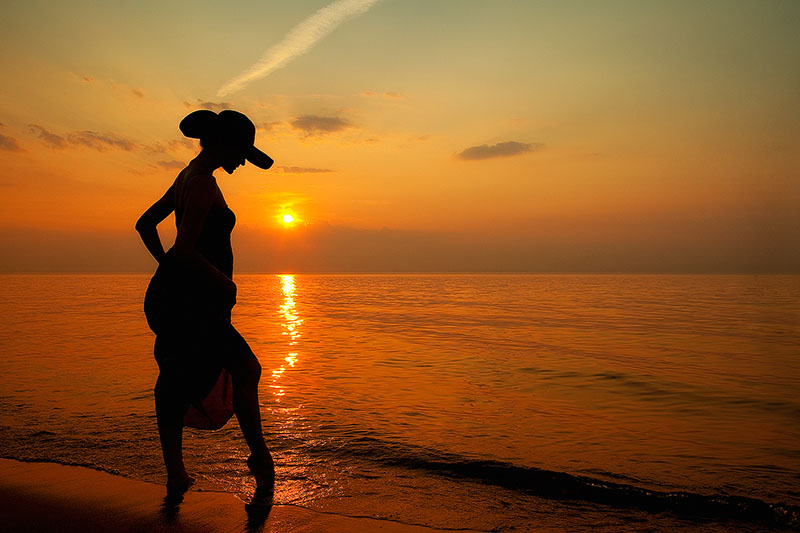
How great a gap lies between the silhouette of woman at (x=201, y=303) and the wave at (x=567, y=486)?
60.1 inches

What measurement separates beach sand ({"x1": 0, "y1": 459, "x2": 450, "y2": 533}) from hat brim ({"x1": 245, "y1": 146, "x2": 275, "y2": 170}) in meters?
2.03

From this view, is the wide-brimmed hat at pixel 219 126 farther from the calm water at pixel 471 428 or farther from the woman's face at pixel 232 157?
the calm water at pixel 471 428

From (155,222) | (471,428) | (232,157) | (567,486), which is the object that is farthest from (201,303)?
(471,428)

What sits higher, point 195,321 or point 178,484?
point 195,321

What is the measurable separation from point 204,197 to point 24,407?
510cm

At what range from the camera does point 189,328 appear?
3154 millimetres

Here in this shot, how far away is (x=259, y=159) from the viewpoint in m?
3.38

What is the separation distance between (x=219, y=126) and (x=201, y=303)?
1.02 meters

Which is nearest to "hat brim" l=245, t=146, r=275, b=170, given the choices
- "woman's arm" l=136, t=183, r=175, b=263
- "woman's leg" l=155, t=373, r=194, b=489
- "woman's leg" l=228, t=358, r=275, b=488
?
"woman's arm" l=136, t=183, r=175, b=263

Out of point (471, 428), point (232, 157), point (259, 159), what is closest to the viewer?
point (232, 157)

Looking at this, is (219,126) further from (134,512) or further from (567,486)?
(567,486)

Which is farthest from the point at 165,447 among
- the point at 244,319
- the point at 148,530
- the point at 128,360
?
the point at 244,319

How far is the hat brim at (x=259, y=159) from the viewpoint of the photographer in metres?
3.35

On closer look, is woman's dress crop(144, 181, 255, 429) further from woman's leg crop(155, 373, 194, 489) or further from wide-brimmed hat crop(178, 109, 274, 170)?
wide-brimmed hat crop(178, 109, 274, 170)
